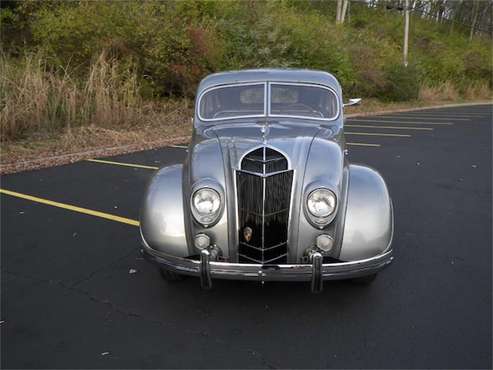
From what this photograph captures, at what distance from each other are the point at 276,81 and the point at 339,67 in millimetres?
15425

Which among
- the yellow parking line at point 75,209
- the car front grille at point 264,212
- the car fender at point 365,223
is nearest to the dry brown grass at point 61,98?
the yellow parking line at point 75,209

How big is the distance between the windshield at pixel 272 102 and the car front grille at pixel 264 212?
48.4 inches

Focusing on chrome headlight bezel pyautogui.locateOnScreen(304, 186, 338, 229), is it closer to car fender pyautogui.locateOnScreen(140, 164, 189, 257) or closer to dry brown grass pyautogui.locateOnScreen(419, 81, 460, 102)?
car fender pyautogui.locateOnScreen(140, 164, 189, 257)

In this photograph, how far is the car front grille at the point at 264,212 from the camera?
111 inches

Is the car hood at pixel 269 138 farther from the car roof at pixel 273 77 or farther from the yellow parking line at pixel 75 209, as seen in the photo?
the yellow parking line at pixel 75 209

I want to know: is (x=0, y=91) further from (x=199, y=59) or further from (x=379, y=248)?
(x=379, y=248)

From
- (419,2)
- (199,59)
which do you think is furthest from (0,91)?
(419,2)

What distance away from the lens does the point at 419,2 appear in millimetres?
44969

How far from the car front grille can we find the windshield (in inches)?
48.4

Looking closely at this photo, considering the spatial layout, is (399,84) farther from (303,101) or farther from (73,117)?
(303,101)

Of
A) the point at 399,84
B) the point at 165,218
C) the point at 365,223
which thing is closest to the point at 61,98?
the point at 165,218

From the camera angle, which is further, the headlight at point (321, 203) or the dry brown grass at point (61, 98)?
Result: the dry brown grass at point (61, 98)

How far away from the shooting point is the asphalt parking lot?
260cm

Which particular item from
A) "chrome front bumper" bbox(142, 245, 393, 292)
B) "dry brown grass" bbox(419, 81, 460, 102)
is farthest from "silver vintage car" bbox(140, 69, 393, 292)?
"dry brown grass" bbox(419, 81, 460, 102)
